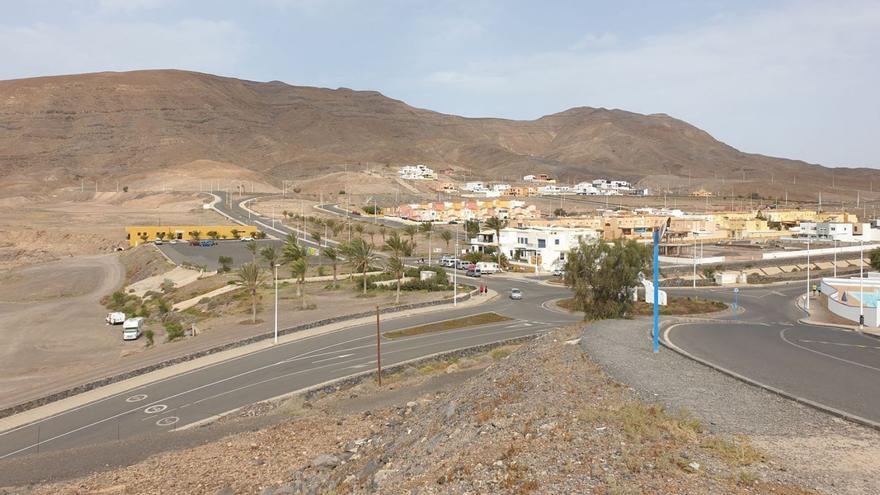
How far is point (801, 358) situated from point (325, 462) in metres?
15.7

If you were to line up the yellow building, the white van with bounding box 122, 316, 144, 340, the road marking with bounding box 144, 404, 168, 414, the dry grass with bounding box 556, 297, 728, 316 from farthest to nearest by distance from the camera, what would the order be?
the yellow building
the dry grass with bounding box 556, 297, 728, 316
the white van with bounding box 122, 316, 144, 340
the road marking with bounding box 144, 404, 168, 414

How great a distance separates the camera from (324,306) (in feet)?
161

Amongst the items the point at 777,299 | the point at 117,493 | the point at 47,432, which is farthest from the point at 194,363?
the point at 777,299

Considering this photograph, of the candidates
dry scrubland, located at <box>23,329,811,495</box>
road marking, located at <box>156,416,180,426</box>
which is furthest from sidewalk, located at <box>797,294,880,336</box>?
road marking, located at <box>156,416,180,426</box>

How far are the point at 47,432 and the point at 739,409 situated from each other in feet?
79.7

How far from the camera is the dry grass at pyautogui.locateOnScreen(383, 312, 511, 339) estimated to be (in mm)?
38100

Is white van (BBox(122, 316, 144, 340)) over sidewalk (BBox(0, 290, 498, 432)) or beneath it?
beneath

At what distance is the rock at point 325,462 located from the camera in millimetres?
16422

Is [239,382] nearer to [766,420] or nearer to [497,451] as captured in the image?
[497,451]

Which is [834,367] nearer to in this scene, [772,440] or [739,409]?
[739,409]

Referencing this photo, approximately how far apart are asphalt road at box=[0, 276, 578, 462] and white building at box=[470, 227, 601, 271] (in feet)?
104

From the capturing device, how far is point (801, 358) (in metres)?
20.3

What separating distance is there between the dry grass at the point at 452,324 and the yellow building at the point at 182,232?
2546 inches

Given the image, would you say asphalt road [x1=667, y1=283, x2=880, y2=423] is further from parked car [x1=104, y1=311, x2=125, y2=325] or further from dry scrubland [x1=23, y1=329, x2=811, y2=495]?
parked car [x1=104, y1=311, x2=125, y2=325]
